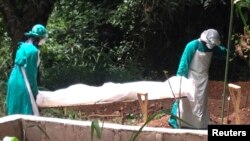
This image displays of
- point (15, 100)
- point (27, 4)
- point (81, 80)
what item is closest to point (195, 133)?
point (15, 100)

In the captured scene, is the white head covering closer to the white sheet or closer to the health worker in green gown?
the white sheet

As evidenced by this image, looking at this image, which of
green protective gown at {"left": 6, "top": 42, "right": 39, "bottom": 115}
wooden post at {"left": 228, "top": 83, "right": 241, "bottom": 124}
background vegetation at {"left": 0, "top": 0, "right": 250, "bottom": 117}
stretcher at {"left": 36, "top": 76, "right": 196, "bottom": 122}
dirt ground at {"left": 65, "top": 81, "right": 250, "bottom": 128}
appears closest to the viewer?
wooden post at {"left": 228, "top": 83, "right": 241, "bottom": 124}

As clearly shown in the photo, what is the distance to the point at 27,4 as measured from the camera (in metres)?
9.81

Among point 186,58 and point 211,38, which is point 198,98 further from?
point 211,38

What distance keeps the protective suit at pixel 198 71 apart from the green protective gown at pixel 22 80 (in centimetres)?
170

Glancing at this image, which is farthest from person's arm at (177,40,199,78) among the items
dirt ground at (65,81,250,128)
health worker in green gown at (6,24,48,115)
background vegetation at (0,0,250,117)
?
background vegetation at (0,0,250,117)

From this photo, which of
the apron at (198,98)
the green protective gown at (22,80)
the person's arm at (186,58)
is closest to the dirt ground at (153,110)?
the apron at (198,98)

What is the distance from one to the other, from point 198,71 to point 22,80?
7.20ft

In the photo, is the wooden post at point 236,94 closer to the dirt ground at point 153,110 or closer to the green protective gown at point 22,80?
the dirt ground at point 153,110

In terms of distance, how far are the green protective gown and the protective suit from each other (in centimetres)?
170

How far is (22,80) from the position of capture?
650 cm

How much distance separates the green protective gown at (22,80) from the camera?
6.27 metres

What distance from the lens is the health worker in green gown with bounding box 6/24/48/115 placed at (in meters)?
6.29

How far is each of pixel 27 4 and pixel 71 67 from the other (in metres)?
1.98
